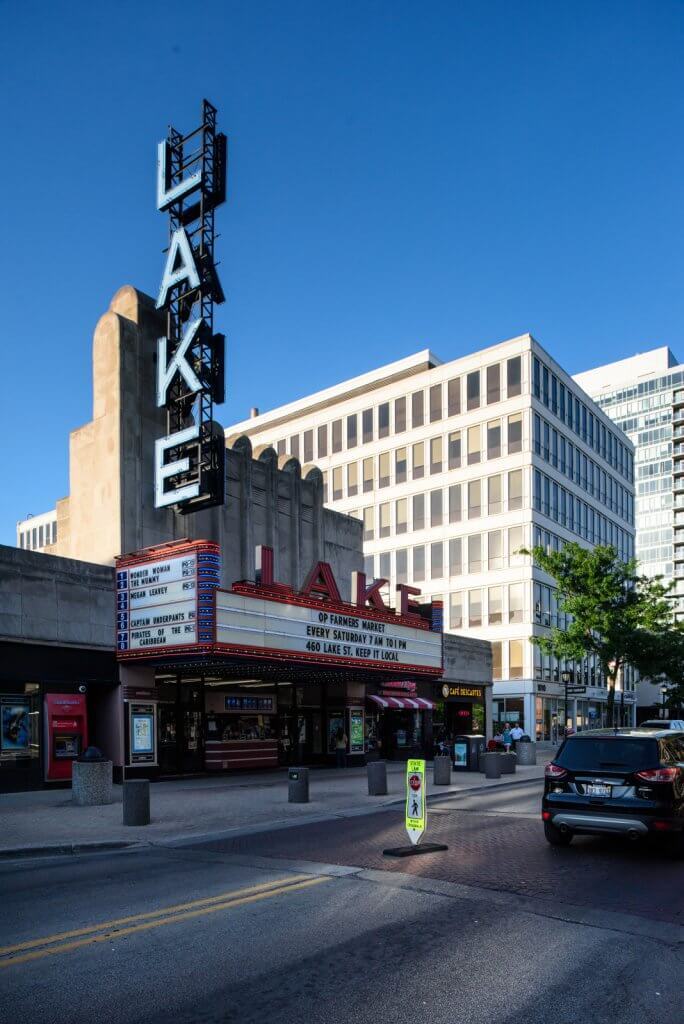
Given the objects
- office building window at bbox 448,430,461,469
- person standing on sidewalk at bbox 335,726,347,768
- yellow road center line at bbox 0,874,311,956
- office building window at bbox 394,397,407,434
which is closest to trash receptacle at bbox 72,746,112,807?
yellow road center line at bbox 0,874,311,956

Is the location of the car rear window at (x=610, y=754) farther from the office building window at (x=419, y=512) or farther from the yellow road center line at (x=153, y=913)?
the office building window at (x=419, y=512)

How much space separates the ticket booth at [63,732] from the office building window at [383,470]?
141 ft

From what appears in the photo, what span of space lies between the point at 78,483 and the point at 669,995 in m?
23.5

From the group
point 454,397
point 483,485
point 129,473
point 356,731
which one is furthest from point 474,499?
point 129,473

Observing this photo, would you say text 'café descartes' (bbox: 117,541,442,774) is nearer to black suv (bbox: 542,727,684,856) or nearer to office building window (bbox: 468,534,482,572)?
black suv (bbox: 542,727,684,856)

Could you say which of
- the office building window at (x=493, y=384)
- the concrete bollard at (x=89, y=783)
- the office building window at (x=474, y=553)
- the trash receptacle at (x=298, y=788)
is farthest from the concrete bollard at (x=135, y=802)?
the office building window at (x=493, y=384)

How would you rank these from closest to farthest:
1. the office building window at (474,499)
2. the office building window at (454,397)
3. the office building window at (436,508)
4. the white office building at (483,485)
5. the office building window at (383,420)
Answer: the white office building at (483,485)
the office building window at (474,499)
the office building window at (454,397)
the office building window at (436,508)
the office building window at (383,420)

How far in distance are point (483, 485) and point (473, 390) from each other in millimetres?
6556

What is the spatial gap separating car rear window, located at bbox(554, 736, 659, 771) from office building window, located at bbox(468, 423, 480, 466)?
47.8m

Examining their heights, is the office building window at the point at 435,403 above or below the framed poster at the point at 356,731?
above

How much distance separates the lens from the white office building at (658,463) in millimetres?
111062

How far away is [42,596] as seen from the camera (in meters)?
21.8

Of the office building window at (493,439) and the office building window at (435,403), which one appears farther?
the office building window at (435,403)

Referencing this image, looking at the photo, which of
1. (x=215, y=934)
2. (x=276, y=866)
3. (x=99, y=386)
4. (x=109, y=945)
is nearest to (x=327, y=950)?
(x=215, y=934)
